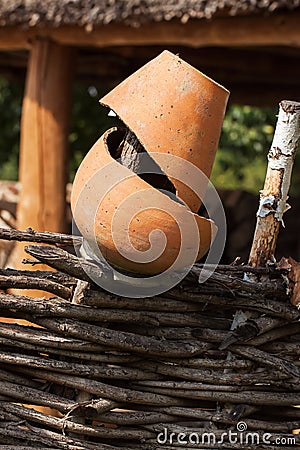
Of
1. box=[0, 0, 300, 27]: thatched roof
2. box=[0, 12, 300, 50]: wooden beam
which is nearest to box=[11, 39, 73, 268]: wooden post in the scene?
box=[0, 12, 300, 50]: wooden beam

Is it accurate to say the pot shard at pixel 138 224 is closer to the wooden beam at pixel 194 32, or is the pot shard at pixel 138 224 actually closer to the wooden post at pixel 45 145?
the wooden beam at pixel 194 32

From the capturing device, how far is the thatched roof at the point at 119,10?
2.90 meters

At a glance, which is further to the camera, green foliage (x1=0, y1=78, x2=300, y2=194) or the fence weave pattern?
green foliage (x1=0, y1=78, x2=300, y2=194)

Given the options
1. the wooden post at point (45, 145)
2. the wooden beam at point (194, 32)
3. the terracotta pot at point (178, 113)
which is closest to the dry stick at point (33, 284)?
the terracotta pot at point (178, 113)

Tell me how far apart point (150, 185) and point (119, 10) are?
2198 millimetres

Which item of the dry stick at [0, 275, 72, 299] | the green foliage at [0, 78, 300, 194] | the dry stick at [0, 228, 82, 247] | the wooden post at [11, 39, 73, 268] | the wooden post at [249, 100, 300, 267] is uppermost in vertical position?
the green foliage at [0, 78, 300, 194]

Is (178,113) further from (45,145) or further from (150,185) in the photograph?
(45,145)

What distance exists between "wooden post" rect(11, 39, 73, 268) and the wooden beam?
17 centimetres

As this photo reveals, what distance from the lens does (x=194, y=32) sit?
333 cm

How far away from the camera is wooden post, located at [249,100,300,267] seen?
1273 millimetres

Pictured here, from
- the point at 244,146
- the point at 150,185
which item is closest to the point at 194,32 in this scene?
the point at 150,185

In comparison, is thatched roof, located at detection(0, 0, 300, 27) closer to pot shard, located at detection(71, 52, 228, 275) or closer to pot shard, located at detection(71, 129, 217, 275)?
pot shard, located at detection(71, 52, 228, 275)

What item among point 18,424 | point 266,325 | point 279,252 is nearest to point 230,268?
point 266,325

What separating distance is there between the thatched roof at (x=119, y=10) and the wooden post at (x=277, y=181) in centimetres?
166
